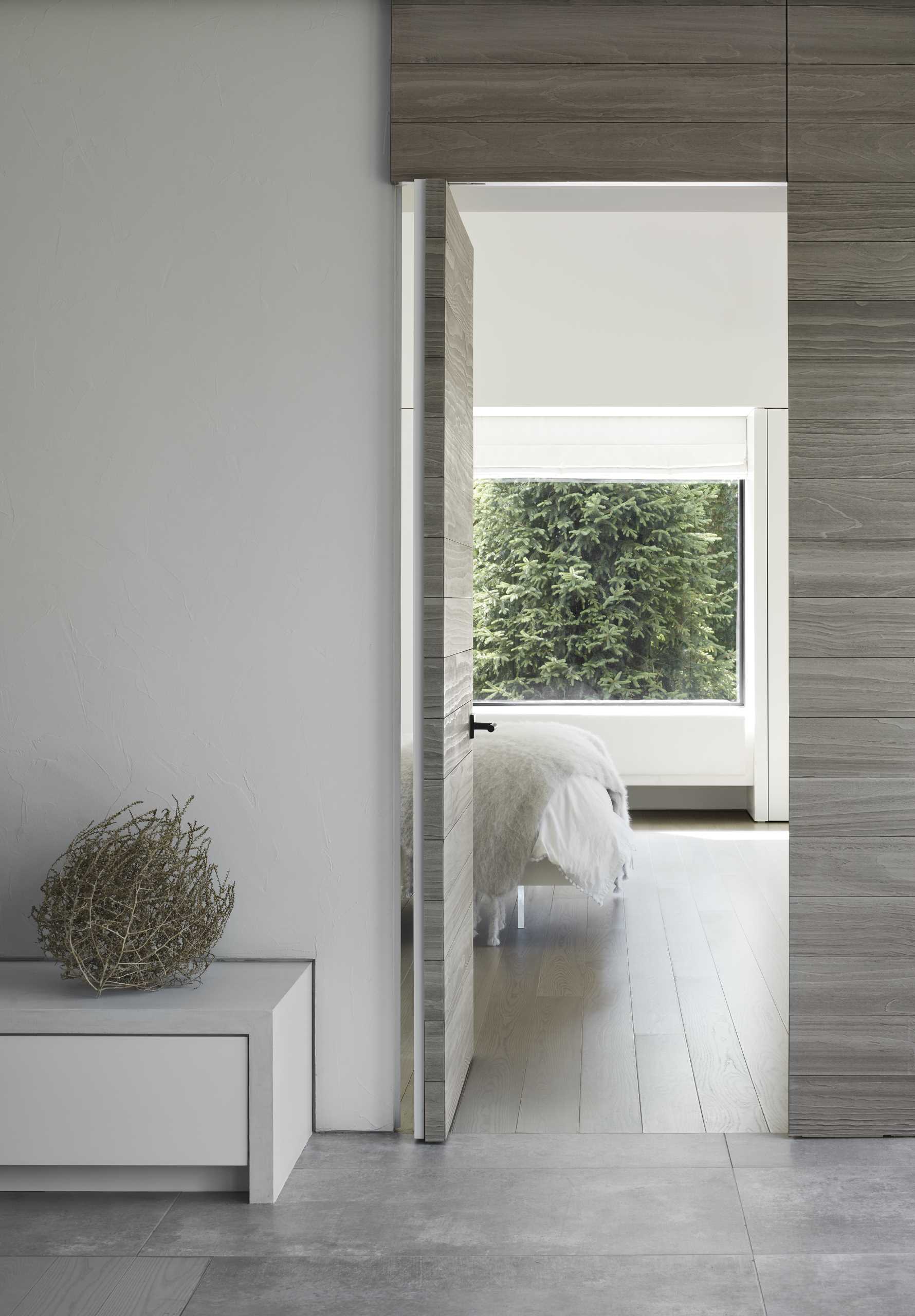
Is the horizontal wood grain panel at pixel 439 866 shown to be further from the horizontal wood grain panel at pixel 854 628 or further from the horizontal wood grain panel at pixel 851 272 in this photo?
the horizontal wood grain panel at pixel 851 272

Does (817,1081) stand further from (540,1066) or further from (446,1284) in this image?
(446,1284)

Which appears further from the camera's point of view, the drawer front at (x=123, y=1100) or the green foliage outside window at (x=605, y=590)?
the green foliage outside window at (x=605, y=590)

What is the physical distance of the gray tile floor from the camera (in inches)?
78.7

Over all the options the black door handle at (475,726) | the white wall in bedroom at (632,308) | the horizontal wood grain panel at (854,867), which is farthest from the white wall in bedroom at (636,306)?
the horizontal wood grain panel at (854,867)

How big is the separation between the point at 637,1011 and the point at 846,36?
2679mm

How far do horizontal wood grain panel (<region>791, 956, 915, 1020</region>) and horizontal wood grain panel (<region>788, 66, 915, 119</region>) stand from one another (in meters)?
1.91

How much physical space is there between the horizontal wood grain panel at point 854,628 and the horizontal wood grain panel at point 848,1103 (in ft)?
3.17

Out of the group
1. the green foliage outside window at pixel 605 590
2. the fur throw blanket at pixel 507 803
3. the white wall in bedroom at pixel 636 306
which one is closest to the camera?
the fur throw blanket at pixel 507 803

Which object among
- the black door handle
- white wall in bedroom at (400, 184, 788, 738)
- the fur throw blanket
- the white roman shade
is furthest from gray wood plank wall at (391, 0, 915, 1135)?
the white roman shade

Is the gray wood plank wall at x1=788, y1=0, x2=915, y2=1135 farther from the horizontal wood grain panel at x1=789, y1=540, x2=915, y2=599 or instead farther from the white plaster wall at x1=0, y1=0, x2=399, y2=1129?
the white plaster wall at x1=0, y1=0, x2=399, y2=1129

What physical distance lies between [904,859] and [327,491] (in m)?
1.57

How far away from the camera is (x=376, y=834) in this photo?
8.89 feet

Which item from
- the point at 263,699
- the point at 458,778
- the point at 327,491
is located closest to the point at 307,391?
the point at 327,491

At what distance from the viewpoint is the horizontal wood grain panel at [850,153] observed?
2.62 metres
